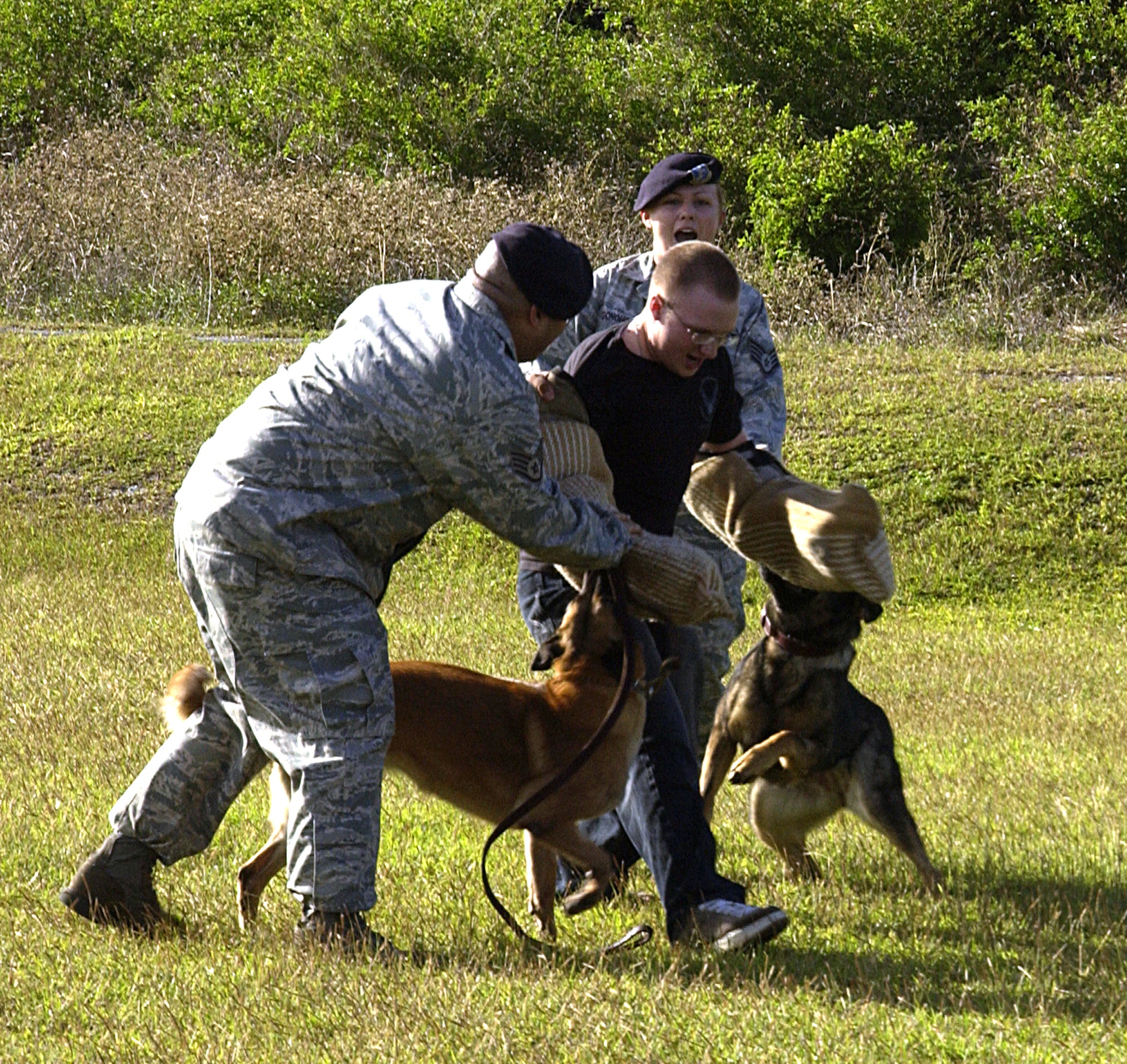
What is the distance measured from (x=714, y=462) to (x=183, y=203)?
14.9 meters

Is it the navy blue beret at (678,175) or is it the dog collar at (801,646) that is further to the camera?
the navy blue beret at (678,175)

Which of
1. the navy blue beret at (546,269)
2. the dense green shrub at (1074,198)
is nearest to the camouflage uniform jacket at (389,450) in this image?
the navy blue beret at (546,269)

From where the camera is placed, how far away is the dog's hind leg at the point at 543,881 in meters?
4.62

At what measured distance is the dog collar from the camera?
17.0ft

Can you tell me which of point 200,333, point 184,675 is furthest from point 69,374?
point 184,675

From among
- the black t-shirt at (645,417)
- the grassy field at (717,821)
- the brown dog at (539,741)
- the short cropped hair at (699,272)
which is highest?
the short cropped hair at (699,272)

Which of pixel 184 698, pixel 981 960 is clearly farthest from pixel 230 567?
pixel 981 960

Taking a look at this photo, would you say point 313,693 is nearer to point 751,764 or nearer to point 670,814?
point 670,814

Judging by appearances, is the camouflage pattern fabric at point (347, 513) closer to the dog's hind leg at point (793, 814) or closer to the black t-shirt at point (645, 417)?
the black t-shirt at point (645, 417)

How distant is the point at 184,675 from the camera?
471 cm

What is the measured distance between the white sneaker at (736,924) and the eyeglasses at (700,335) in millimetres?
1573

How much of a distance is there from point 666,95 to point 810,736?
2024 cm

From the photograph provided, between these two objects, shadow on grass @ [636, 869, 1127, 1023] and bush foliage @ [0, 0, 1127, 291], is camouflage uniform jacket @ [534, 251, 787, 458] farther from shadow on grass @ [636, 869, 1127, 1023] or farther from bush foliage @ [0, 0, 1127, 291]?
bush foliage @ [0, 0, 1127, 291]

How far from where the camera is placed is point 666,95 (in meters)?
24.1
